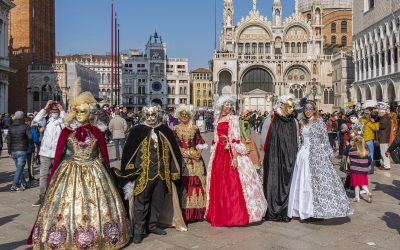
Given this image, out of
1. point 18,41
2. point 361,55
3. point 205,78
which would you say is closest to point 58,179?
point 361,55

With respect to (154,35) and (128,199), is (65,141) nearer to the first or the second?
(128,199)

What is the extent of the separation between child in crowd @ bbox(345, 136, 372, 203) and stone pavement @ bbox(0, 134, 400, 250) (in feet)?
1.92

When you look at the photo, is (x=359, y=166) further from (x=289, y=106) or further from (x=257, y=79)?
(x=257, y=79)

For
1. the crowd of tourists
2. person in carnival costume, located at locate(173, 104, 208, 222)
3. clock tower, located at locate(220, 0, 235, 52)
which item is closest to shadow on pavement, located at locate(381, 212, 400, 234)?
the crowd of tourists

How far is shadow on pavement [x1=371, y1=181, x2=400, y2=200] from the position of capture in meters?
8.63

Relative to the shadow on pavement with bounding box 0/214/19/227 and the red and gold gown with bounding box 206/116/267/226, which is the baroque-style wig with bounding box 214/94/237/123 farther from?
the shadow on pavement with bounding box 0/214/19/227

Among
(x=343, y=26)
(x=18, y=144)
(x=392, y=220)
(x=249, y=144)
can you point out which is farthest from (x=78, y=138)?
(x=343, y=26)

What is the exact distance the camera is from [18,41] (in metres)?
42.6

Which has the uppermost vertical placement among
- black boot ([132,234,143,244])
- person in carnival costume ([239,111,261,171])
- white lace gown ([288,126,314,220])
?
person in carnival costume ([239,111,261,171])

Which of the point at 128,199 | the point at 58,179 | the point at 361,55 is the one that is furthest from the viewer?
the point at 361,55

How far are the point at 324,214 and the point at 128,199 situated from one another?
8.84 ft

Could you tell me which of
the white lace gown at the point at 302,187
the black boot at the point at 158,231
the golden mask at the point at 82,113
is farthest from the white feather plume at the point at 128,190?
the white lace gown at the point at 302,187

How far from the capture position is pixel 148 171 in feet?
18.4

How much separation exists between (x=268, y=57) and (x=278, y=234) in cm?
4744
